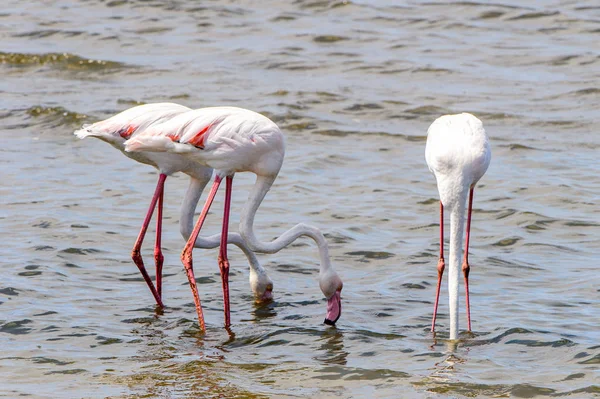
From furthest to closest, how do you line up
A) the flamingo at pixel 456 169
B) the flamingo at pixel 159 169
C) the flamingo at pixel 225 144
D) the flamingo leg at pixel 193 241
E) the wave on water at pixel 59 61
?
the wave on water at pixel 59 61
the flamingo at pixel 159 169
the flamingo leg at pixel 193 241
the flamingo at pixel 225 144
the flamingo at pixel 456 169

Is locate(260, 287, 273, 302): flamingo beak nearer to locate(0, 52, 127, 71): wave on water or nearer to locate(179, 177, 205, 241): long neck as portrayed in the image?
locate(179, 177, 205, 241): long neck

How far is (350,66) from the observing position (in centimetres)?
1816

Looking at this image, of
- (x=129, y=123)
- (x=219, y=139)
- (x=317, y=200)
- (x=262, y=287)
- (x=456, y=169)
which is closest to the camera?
(x=456, y=169)

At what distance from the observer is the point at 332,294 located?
8516mm

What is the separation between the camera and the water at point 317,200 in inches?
295

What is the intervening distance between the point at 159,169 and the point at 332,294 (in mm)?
1870

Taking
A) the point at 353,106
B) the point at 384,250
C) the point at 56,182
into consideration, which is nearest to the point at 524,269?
the point at 384,250

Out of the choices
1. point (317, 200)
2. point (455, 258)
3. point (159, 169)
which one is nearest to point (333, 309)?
point (455, 258)

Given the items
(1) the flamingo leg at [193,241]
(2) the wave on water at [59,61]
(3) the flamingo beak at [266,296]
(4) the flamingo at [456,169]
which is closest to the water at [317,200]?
(2) the wave on water at [59,61]

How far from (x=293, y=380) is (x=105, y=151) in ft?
24.9

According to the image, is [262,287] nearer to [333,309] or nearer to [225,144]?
[333,309]

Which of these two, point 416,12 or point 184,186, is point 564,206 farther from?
point 416,12

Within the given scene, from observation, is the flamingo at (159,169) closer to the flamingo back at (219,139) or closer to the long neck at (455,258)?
the flamingo back at (219,139)

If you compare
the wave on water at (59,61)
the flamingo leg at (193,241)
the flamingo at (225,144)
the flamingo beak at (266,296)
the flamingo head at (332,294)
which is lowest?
the flamingo beak at (266,296)
